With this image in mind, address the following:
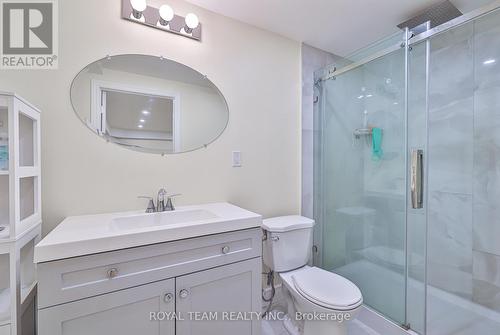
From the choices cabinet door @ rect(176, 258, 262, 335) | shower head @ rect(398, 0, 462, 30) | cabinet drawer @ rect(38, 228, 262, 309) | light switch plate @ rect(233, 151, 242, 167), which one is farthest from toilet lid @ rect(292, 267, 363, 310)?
shower head @ rect(398, 0, 462, 30)

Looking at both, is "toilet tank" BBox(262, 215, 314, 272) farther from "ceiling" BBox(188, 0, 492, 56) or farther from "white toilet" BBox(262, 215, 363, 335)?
"ceiling" BBox(188, 0, 492, 56)

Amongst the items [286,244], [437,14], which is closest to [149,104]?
[286,244]

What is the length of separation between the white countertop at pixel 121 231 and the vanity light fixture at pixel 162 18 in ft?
3.80

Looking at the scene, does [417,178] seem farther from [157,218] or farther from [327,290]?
[157,218]

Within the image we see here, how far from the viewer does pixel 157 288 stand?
0.99 metres

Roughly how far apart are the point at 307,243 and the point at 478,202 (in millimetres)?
1327

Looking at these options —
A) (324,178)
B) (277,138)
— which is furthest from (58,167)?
(324,178)

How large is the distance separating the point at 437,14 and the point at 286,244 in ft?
6.36

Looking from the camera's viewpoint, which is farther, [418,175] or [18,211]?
[418,175]

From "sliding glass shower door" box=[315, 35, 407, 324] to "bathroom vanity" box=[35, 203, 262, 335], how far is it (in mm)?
1133

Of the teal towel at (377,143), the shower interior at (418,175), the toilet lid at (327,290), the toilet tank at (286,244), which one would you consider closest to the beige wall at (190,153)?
the toilet tank at (286,244)

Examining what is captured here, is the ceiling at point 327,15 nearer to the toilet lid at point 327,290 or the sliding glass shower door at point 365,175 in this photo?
the sliding glass shower door at point 365,175

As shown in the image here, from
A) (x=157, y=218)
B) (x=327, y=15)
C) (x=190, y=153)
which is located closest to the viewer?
(x=157, y=218)

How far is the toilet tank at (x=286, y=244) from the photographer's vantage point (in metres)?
1.61
